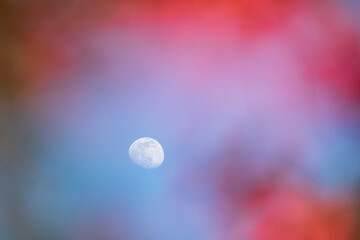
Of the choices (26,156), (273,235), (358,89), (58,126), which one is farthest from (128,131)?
(358,89)

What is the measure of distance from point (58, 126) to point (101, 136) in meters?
0.16

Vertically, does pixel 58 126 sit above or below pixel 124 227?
above

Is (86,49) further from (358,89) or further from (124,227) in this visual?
(358,89)

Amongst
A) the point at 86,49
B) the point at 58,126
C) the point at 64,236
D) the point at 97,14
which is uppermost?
the point at 97,14

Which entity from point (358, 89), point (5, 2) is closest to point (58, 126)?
point (5, 2)

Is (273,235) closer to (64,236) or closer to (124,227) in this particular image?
(124,227)

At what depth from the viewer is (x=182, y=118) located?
1387 millimetres

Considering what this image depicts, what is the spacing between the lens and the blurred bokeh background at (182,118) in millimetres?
1352

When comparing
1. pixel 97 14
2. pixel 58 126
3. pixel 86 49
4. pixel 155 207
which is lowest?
pixel 155 207

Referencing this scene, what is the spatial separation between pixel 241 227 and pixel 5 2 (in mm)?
1233

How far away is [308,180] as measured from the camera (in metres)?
1.39

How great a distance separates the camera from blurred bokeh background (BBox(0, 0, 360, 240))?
135 cm

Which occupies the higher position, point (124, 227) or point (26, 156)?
point (26, 156)

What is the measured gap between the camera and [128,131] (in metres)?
1.37
